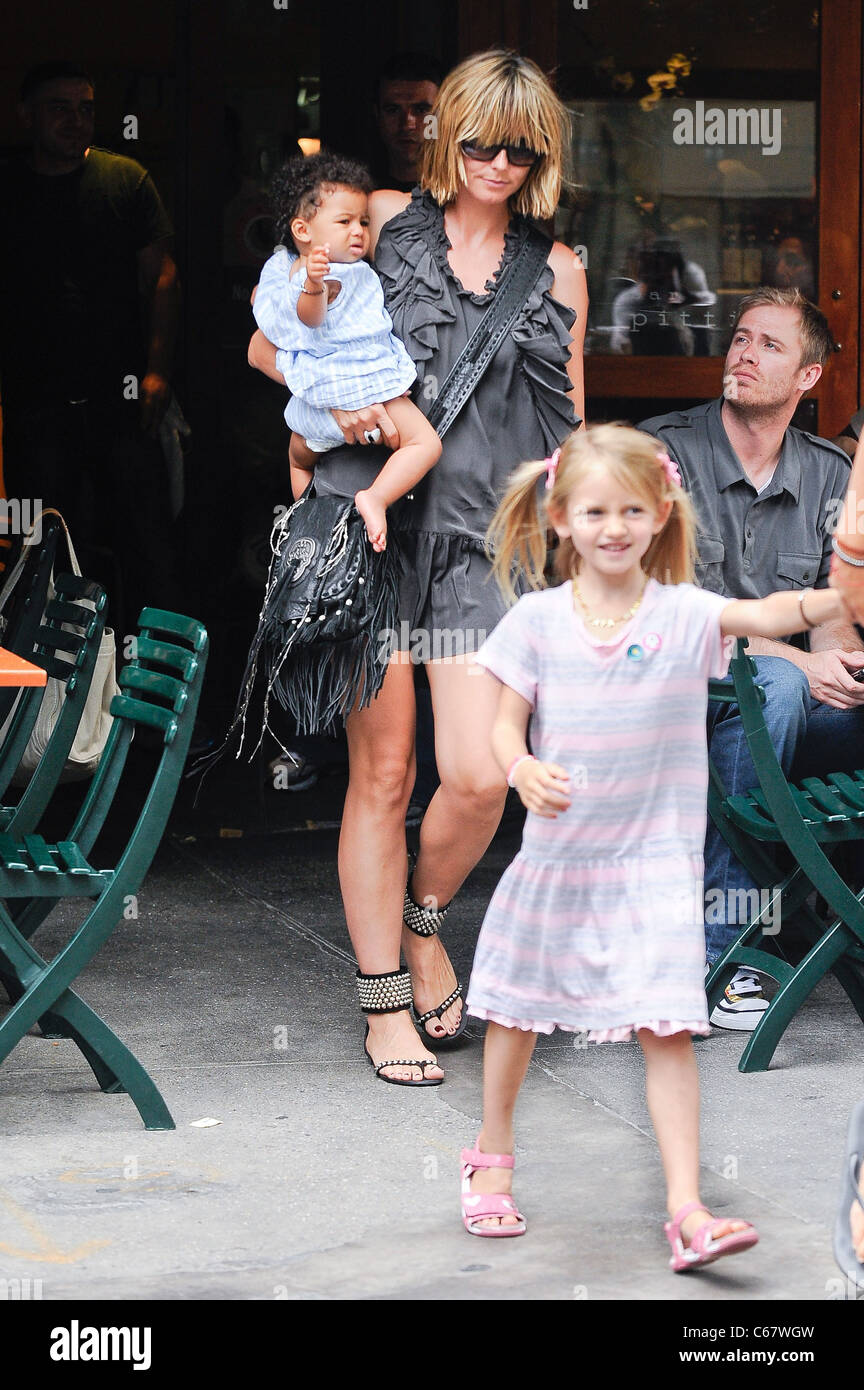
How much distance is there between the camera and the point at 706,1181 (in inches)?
128

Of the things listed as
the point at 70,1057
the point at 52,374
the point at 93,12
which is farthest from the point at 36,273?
the point at 70,1057

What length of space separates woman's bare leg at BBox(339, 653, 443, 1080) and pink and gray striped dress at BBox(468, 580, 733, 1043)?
854mm

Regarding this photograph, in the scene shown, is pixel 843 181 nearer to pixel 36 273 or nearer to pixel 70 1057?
pixel 36 273

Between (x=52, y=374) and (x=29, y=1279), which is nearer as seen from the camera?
(x=29, y=1279)

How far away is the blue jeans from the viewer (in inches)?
165

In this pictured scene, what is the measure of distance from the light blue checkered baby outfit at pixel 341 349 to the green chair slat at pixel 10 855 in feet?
3.37

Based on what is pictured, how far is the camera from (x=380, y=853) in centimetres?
384

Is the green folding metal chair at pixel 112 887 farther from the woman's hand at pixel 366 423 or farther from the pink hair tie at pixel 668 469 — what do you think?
the pink hair tie at pixel 668 469

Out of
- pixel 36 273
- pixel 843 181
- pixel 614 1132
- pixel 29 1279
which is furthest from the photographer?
pixel 36 273

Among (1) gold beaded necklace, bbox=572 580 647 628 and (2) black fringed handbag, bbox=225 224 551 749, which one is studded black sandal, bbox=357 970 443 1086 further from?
(1) gold beaded necklace, bbox=572 580 647 628

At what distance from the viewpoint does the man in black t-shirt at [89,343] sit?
23.4ft

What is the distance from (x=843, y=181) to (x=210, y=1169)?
4.21m

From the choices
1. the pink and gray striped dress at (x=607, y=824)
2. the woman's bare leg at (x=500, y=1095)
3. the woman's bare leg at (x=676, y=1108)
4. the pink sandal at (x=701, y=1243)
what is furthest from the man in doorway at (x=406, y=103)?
the pink sandal at (x=701, y=1243)

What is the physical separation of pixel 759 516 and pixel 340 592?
1.34 metres
